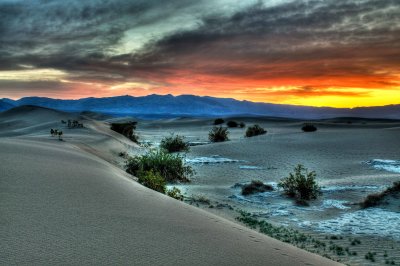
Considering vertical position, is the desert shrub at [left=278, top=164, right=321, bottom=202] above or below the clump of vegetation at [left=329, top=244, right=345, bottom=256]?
above

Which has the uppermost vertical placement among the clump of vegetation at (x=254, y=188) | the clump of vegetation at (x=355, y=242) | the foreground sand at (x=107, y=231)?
the foreground sand at (x=107, y=231)

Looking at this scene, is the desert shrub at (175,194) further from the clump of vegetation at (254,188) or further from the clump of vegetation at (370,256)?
the clump of vegetation at (370,256)

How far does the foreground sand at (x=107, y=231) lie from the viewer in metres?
3.69

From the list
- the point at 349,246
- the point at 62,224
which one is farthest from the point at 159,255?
the point at 349,246

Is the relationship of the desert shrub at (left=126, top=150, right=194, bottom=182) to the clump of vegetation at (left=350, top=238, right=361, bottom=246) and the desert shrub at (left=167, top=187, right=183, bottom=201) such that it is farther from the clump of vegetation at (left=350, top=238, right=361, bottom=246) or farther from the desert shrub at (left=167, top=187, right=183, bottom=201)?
the clump of vegetation at (left=350, top=238, right=361, bottom=246)

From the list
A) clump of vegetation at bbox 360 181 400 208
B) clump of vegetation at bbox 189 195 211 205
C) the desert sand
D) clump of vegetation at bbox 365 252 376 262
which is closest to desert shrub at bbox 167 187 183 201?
clump of vegetation at bbox 189 195 211 205

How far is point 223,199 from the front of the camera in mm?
12523

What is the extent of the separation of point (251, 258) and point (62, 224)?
2062mm

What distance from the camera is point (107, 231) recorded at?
450 centimetres

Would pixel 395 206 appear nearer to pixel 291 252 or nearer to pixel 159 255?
pixel 291 252

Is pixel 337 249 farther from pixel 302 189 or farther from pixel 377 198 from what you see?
pixel 302 189

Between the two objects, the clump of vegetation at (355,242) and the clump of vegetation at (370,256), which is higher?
the clump of vegetation at (370,256)

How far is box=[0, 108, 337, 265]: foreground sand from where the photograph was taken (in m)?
3.69

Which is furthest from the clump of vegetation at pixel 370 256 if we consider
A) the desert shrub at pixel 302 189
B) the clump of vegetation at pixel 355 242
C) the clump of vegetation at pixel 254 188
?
the clump of vegetation at pixel 254 188
